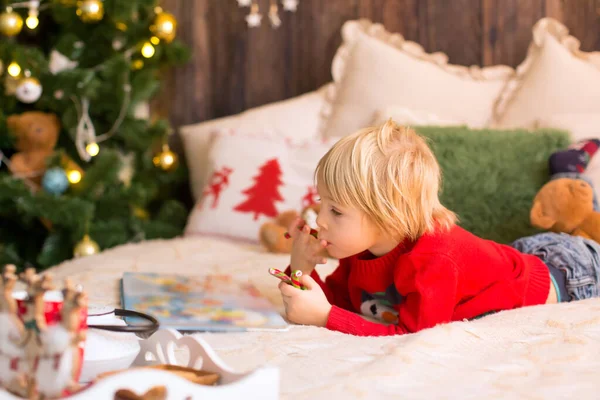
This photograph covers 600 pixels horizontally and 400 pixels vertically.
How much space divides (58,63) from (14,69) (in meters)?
0.17

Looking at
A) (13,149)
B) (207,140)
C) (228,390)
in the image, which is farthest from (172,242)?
(228,390)

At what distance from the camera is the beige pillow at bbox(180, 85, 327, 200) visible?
238 cm

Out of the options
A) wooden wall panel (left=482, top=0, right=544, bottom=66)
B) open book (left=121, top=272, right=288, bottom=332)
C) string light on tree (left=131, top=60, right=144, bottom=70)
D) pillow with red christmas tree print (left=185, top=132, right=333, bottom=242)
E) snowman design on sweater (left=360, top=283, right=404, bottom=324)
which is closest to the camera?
open book (left=121, top=272, right=288, bottom=332)

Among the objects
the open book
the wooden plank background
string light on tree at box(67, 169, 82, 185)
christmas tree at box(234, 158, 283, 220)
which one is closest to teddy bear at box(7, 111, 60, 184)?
string light on tree at box(67, 169, 82, 185)

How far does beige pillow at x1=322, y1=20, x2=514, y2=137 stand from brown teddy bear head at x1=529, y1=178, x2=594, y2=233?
655 mm

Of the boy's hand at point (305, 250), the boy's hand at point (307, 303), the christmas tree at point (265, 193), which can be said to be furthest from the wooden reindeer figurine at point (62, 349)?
the christmas tree at point (265, 193)

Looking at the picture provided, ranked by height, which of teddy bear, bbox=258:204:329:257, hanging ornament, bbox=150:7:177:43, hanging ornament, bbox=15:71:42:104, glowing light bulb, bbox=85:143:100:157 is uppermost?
hanging ornament, bbox=150:7:177:43

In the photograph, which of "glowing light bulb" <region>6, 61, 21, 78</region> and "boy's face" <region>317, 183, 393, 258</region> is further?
"glowing light bulb" <region>6, 61, 21, 78</region>

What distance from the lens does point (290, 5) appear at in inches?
101

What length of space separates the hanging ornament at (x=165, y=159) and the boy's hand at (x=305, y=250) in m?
1.30

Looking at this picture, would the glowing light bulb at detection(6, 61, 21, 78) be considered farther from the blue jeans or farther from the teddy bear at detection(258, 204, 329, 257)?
the blue jeans

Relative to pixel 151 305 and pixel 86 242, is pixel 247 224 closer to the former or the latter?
pixel 86 242

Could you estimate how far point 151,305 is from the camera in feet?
4.04

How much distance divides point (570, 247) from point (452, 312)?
1.31 ft
